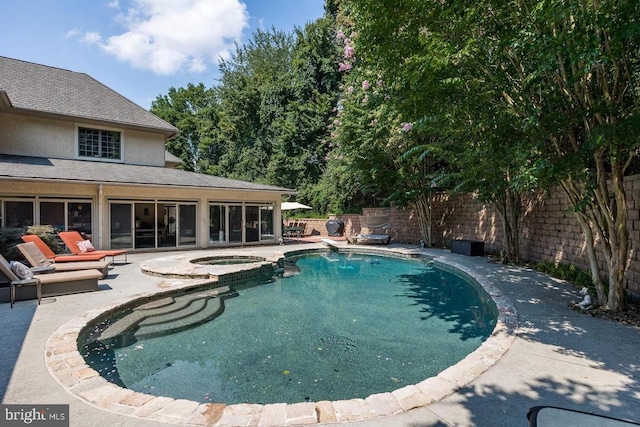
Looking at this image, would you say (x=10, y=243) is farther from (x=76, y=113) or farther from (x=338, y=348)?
(x=338, y=348)

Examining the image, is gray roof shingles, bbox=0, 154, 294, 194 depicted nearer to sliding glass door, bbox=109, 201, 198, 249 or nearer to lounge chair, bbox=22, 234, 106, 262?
sliding glass door, bbox=109, 201, 198, 249

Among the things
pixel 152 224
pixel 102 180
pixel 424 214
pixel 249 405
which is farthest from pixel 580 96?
pixel 152 224

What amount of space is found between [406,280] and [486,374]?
6.75 metres

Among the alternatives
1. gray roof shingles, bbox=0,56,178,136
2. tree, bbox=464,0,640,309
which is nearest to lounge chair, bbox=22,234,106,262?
gray roof shingles, bbox=0,56,178,136

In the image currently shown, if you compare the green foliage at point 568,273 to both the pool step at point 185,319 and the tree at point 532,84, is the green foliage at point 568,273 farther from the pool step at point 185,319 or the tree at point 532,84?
the pool step at point 185,319

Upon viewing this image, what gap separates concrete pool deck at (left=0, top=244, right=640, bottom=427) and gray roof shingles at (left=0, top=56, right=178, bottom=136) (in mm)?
12391

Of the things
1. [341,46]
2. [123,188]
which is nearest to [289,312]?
[123,188]

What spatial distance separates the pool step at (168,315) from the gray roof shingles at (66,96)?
39.9ft

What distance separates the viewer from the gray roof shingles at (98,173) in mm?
11406

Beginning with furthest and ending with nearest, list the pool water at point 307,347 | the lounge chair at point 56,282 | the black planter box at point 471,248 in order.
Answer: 1. the black planter box at point 471,248
2. the lounge chair at point 56,282
3. the pool water at point 307,347

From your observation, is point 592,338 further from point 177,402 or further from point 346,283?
point 346,283

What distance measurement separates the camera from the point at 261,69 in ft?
118

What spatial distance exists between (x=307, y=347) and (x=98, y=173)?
40.5 feet

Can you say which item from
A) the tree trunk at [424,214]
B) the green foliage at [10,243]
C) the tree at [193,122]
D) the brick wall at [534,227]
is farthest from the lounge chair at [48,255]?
the tree at [193,122]
